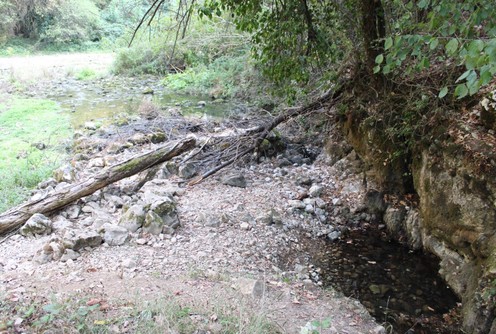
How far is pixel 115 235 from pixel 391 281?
315 centimetres

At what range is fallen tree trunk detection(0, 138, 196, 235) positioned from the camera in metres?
4.75

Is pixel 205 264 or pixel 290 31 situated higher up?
pixel 290 31

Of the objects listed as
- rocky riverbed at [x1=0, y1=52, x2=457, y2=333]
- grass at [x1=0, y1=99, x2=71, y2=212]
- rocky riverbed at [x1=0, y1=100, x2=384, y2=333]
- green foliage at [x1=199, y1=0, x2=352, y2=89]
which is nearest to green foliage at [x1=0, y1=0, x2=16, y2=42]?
grass at [x1=0, y1=99, x2=71, y2=212]

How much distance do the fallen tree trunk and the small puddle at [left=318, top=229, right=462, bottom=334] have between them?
114 inches

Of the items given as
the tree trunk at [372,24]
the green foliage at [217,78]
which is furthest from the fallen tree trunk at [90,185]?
the green foliage at [217,78]

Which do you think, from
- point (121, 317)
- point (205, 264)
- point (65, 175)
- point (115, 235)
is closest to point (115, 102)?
point (65, 175)

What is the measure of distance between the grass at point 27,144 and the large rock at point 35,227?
1.03 metres

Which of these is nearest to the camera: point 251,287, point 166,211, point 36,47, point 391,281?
point 251,287

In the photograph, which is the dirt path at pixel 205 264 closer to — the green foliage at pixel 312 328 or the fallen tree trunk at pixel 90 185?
the green foliage at pixel 312 328

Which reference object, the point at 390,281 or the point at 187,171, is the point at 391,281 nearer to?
the point at 390,281

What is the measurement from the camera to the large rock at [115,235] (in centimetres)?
442

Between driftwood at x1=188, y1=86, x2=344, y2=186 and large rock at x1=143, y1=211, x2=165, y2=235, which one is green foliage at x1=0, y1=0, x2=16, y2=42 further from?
large rock at x1=143, y1=211, x2=165, y2=235

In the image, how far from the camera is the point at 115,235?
4473mm

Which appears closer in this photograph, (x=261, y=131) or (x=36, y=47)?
(x=261, y=131)
